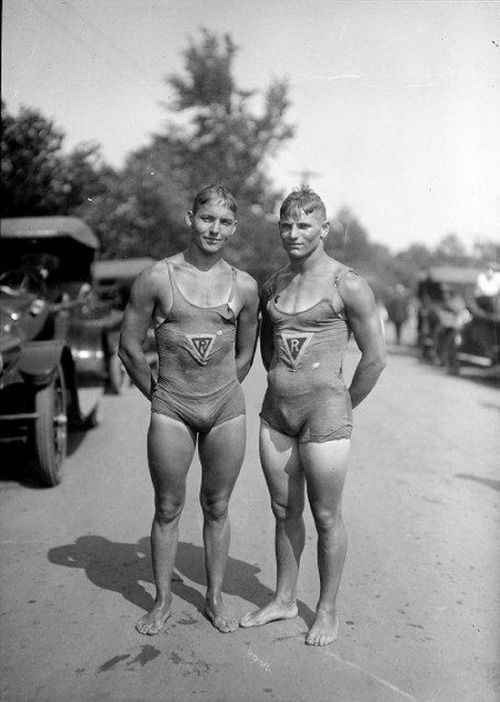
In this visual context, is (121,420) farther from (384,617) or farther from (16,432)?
(384,617)

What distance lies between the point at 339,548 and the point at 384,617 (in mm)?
485

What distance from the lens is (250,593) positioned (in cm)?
384

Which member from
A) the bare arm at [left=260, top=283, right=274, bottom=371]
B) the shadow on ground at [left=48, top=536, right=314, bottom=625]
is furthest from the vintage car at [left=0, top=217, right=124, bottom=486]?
the bare arm at [left=260, top=283, right=274, bottom=371]

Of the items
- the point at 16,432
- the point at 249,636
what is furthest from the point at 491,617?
the point at 16,432

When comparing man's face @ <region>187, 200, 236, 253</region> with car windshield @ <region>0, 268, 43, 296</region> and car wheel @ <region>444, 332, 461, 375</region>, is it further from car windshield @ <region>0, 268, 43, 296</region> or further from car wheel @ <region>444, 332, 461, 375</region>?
car wheel @ <region>444, 332, 461, 375</region>

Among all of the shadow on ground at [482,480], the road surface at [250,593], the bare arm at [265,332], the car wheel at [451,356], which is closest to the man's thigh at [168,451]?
the bare arm at [265,332]

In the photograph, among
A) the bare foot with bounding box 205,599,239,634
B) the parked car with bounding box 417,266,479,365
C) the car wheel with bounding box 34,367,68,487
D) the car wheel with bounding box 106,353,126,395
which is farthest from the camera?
the parked car with bounding box 417,266,479,365

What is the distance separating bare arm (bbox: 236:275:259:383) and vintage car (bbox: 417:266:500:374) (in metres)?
10.1

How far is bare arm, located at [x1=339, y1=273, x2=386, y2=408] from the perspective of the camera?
3.30 m

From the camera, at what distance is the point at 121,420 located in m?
Result: 8.61

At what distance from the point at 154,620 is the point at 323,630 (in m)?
0.75

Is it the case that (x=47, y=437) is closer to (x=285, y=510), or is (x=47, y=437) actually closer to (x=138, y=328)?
(x=138, y=328)

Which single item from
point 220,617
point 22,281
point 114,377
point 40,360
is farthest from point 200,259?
point 114,377

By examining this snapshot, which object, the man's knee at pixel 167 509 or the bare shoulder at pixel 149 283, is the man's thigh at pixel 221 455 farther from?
the bare shoulder at pixel 149 283
